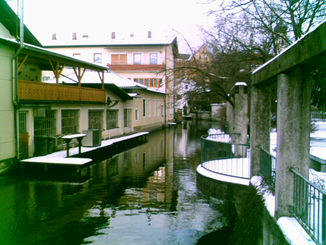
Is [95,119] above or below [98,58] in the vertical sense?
below

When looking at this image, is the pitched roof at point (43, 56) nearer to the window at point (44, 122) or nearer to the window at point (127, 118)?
the window at point (44, 122)

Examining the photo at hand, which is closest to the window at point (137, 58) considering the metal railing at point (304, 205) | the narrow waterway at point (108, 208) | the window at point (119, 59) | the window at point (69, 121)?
the window at point (119, 59)

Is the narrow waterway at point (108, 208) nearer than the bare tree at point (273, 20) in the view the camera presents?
Yes

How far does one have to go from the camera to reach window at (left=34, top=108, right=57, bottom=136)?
14523 mm

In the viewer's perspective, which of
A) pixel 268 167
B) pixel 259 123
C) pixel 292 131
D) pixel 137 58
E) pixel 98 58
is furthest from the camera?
pixel 98 58

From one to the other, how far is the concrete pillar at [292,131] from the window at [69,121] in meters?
14.3

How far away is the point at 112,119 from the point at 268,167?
64.5 ft

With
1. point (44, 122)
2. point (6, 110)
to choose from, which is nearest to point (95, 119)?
point (44, 122)

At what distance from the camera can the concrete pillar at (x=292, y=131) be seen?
439 cm

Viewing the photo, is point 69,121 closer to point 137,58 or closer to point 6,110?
point 6,110

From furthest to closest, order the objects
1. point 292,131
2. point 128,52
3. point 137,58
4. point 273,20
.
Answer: point 128,52 < point 137,58 < point 273,20 < point 292,131

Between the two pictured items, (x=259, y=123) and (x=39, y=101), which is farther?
(x=39, y=101)

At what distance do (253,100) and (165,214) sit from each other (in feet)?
11.0

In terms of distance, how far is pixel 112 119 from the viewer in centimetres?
2484
